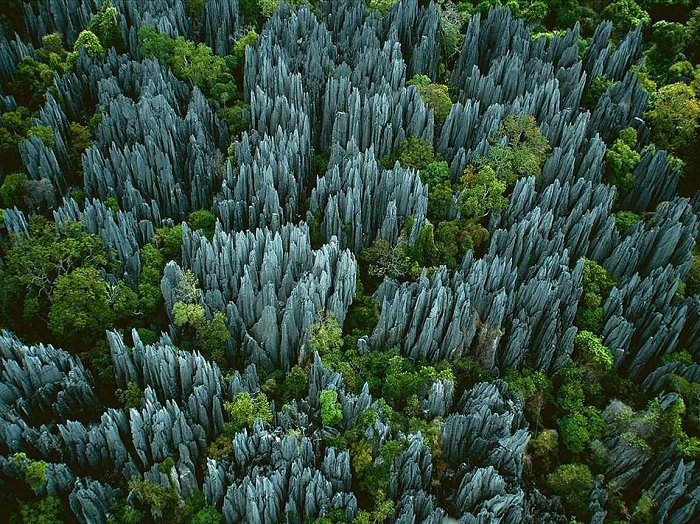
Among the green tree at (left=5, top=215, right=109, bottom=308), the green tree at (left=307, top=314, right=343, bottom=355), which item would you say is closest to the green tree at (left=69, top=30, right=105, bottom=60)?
the green tree at (left=5, top=215, right=109, bottom=308)

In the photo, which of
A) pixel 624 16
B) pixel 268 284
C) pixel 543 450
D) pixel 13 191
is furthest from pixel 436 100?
pixel 13 191

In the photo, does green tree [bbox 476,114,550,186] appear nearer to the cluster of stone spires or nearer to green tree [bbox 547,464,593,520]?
the cluster of stone spires

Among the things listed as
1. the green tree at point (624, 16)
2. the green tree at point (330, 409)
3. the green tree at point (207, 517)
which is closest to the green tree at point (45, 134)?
the green tree at point (330, 409)

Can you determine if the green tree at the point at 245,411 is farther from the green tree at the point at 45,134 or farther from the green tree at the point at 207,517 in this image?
the green tree at the point at 45,134

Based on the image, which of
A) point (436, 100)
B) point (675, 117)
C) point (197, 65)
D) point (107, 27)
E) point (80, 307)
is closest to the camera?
point (80, 307)

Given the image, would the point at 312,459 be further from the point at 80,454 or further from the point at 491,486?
the point at 80,454

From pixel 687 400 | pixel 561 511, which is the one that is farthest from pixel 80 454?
pixel 687 400

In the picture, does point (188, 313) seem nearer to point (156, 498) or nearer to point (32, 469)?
point (156, 498)
